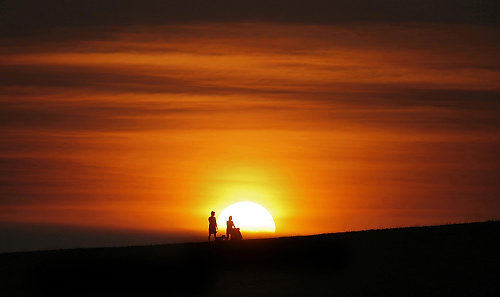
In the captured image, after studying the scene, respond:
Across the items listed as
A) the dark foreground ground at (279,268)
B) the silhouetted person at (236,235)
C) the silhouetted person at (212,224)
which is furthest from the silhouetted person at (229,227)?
the dark foreground ground at (279,268)

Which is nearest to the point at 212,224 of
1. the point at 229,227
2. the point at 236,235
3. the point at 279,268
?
the point at 229,227

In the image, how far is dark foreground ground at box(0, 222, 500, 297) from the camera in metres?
26.9

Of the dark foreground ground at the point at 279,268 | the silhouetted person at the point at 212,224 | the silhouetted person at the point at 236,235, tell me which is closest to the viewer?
the dark foreground ground at the point at 279,268

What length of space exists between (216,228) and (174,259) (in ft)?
14.6

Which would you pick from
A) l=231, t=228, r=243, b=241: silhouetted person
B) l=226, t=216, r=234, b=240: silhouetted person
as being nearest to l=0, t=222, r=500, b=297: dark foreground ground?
l=231, t=228, r=243, b=241: silhouetted person

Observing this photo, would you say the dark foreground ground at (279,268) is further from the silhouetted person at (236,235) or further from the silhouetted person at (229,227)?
the silhouetted person at (229,227)

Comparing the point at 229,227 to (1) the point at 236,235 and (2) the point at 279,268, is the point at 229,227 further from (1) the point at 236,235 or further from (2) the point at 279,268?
(2) the point at 279,268

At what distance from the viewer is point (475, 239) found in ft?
111

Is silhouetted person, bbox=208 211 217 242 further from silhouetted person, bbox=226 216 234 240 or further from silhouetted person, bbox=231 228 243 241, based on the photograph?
silhouetted person, bbox=231 228 243 241

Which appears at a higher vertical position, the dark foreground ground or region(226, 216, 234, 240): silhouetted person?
region(226, 216, 234, 240): silhouetted person

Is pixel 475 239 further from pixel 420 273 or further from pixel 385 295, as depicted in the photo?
pixel 385 295

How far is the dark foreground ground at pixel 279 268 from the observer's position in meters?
26.9

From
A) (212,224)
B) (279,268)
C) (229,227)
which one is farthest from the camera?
(229,227)

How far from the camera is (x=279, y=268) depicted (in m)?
29.8
